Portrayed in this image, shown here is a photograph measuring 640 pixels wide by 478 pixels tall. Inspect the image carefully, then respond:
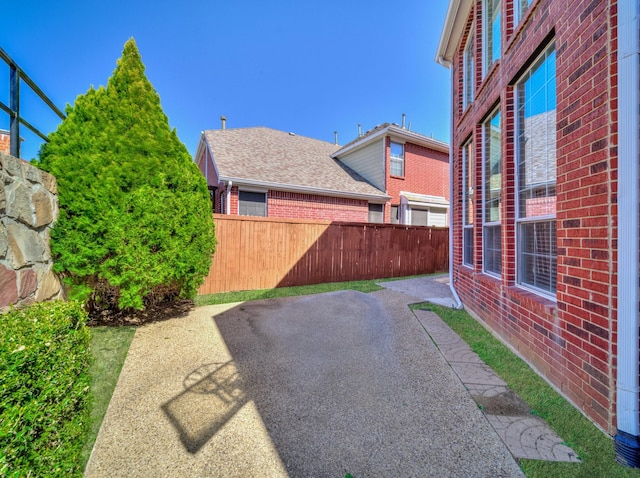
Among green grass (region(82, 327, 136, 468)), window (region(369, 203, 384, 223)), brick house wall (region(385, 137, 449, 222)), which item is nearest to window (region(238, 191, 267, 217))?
window (region(369, 203, 384, 223))

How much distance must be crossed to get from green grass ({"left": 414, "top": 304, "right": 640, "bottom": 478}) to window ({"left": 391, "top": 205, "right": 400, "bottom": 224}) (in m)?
10.2

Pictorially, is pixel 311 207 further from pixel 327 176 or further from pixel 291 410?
pixel 291 410

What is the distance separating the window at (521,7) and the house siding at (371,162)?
9549 millimetres

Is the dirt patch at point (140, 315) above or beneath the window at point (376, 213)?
beneath

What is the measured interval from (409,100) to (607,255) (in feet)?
55.3

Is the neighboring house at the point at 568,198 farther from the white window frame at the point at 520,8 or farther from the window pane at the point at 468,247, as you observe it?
the window pane at the point at 468,247

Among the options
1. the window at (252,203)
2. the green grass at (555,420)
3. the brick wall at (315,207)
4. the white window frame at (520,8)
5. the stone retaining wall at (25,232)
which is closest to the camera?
the green grass at (555,420)

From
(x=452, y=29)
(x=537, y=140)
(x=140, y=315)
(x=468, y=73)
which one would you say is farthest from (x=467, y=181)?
(x=140, y=315)

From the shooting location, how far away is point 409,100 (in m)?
16.5

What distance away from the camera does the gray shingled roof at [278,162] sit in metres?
11.0

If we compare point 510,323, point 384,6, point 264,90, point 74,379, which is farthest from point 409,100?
point 74,379

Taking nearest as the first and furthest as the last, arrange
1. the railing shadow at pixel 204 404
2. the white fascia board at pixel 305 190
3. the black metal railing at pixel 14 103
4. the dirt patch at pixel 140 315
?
the railing shadow at pixel 204 404, the black metal railing at pixel 14 103, the dirt patch at pixel 140 315, the white fascia board at pixel 305 190

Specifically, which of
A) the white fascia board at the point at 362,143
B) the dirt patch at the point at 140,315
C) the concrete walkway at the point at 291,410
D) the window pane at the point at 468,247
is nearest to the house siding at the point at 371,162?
the white fascia board at the point at 362,143

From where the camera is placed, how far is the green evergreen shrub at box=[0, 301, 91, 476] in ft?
3.66
